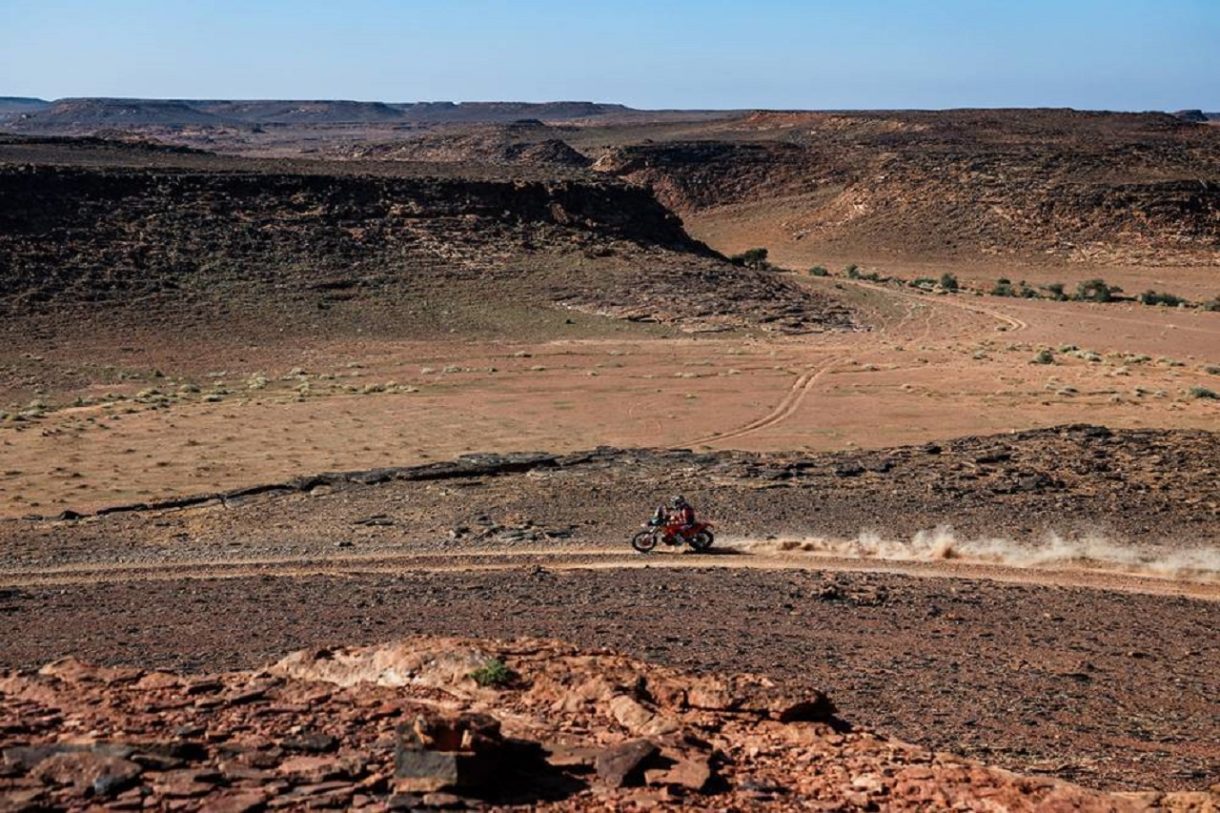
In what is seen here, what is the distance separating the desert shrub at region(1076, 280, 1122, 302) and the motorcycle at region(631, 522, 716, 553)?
158 ft

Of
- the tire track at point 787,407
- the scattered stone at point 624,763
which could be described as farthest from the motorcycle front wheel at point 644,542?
the tire track at point 787,407

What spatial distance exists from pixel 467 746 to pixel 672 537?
1158 centimetres

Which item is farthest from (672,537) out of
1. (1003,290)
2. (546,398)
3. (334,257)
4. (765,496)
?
(1003,290)

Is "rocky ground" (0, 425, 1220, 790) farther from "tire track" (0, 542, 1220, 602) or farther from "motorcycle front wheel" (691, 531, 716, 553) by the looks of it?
"motorcycle front wheel" (691, 531, 716, 553)

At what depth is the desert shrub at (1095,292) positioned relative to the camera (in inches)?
2496

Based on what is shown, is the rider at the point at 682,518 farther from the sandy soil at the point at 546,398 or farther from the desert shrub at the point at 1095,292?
the desert shrub at the point at 1095,292

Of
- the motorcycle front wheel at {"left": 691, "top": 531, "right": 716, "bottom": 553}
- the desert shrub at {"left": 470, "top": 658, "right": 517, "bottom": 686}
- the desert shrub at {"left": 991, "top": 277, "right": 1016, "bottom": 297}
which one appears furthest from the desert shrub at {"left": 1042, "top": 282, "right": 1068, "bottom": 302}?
the desert shrub at {"left": 470, "top": 658, "right": 517, "bottom": 686}

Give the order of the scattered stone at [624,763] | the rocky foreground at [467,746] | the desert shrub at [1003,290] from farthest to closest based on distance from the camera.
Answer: the desert shrub at [1003,290]
the scattered stone at [624,763]
the rocky foreground at [467,746]

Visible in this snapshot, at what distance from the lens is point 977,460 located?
24828 millimetres

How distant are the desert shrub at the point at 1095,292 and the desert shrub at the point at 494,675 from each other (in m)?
57.8

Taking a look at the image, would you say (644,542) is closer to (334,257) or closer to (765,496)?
(765,496)

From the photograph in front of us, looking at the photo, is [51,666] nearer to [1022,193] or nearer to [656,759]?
[656,759]

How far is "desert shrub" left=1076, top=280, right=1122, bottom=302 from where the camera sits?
63.4 metres

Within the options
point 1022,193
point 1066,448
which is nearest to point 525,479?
point 1066,448
